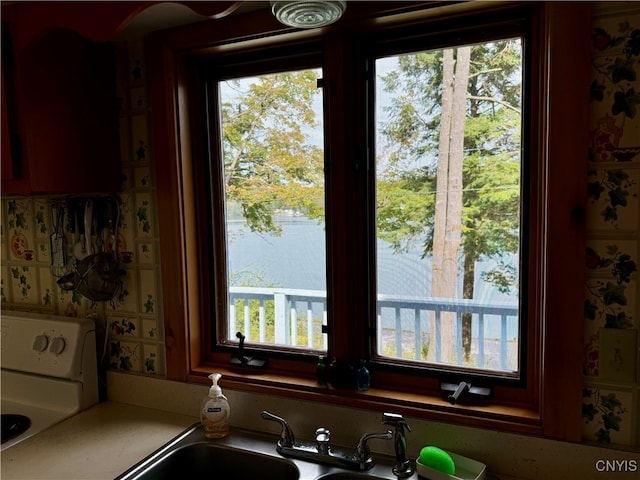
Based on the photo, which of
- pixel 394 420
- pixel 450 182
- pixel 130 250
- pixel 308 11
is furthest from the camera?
pixel 130 250

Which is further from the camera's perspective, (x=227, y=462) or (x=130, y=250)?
(x=130, y=250)

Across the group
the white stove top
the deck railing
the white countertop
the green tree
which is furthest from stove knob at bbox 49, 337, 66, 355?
the green tree

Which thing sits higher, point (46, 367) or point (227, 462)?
point (46, 367)

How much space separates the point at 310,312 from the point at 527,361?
62cm

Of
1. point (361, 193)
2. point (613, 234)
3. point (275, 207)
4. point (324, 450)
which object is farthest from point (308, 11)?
point (324, 450)

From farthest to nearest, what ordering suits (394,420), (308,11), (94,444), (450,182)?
1. (94,444)
2. (450,182)
3. (394,420)
4. (308,11)

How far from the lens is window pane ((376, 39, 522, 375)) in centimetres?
113

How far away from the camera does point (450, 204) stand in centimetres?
118

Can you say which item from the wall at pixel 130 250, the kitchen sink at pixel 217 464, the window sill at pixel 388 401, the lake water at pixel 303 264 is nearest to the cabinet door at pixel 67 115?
the wall at pixel 130 250

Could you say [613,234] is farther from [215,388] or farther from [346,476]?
[215,388]

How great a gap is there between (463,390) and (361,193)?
59cm

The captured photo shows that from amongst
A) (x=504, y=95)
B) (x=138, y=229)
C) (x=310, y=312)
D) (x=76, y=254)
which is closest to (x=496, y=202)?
(x=504, y=95)

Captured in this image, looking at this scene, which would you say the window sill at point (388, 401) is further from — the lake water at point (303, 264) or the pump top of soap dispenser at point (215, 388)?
the lake water at point (303, 264)

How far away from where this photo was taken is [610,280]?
969mm
